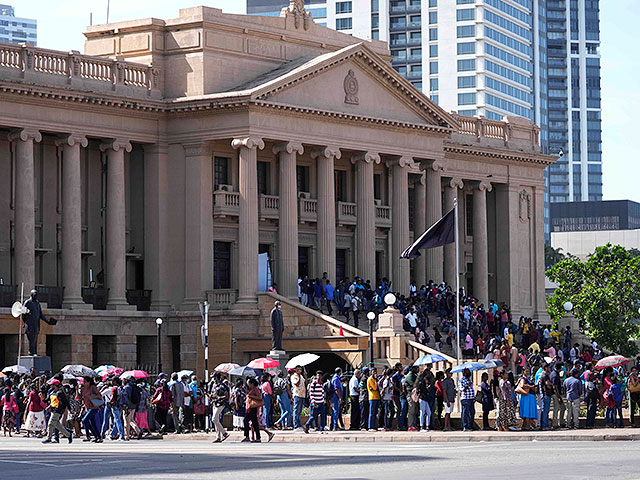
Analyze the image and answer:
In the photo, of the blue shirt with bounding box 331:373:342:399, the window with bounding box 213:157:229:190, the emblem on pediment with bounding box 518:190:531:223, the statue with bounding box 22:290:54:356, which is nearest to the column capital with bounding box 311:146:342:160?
the window with bounding box 213:157:229:190

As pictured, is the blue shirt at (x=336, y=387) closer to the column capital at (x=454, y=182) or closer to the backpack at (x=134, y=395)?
the backpack at (x=134, y=395)

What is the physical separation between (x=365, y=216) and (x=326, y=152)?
4.26 m

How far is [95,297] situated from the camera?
6862cm

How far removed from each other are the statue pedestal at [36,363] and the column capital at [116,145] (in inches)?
624

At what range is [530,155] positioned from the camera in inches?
3492

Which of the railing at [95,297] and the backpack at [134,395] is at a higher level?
the railing at [95,297]

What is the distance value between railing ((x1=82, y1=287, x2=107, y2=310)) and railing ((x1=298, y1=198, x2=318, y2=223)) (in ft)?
32.9

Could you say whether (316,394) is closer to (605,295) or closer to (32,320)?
(32,320)

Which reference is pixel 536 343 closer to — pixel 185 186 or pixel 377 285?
pixel 377 285

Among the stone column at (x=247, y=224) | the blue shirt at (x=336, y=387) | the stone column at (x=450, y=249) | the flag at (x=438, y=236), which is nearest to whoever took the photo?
the blue shirt at (x=336, y=387)

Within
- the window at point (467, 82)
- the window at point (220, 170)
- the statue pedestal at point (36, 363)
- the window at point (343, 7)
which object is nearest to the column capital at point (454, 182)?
the window at point (220, 170)

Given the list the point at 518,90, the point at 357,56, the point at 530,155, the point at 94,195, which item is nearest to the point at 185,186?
the point at 94,195

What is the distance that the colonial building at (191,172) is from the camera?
6662 cm

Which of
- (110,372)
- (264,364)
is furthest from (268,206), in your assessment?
(110,372)
